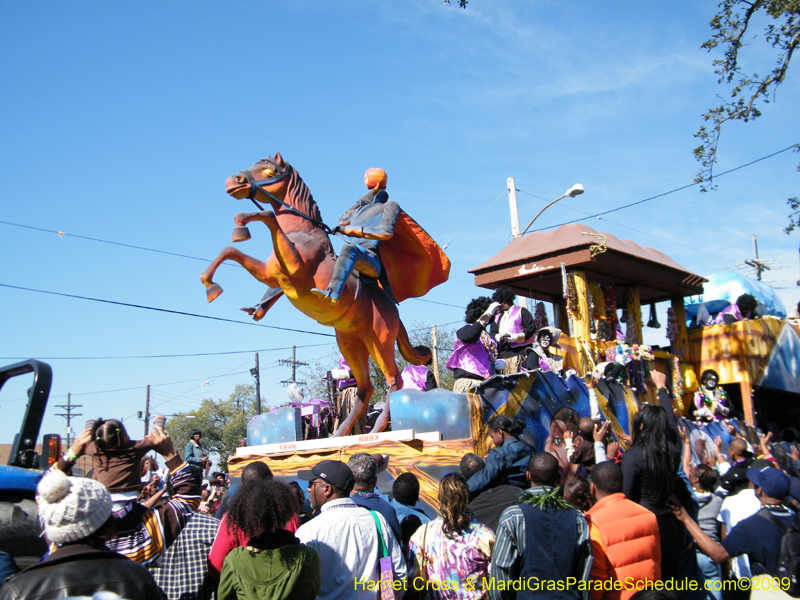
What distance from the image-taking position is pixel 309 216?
768 cm

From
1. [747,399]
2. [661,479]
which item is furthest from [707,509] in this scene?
[747,399]

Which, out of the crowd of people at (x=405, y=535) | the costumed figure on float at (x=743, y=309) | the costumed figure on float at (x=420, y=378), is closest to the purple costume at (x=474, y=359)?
the costumed figure on float at (x=420, y=378)

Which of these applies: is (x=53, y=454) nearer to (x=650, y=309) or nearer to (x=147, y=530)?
(x=147, y=530)

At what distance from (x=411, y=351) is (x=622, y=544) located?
5210 mm

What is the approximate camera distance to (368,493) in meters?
4.05

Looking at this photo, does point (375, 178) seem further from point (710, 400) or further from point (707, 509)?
point (710, 400)

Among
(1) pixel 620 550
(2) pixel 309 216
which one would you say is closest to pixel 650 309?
(2) pixel 309 216

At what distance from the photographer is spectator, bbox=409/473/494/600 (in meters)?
3.59

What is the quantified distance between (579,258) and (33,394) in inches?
317

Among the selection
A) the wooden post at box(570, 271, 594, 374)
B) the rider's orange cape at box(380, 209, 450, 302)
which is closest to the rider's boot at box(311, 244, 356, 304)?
the rider's orange cape at box(380, 209, 450, 302)

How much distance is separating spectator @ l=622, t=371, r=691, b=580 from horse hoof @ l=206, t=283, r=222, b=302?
174 inches

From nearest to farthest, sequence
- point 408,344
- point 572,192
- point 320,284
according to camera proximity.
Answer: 1. point 320,284
2. point 408,344
3. point 572,192

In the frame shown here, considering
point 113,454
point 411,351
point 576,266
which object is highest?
point 576,266

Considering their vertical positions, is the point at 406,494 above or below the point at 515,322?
below
